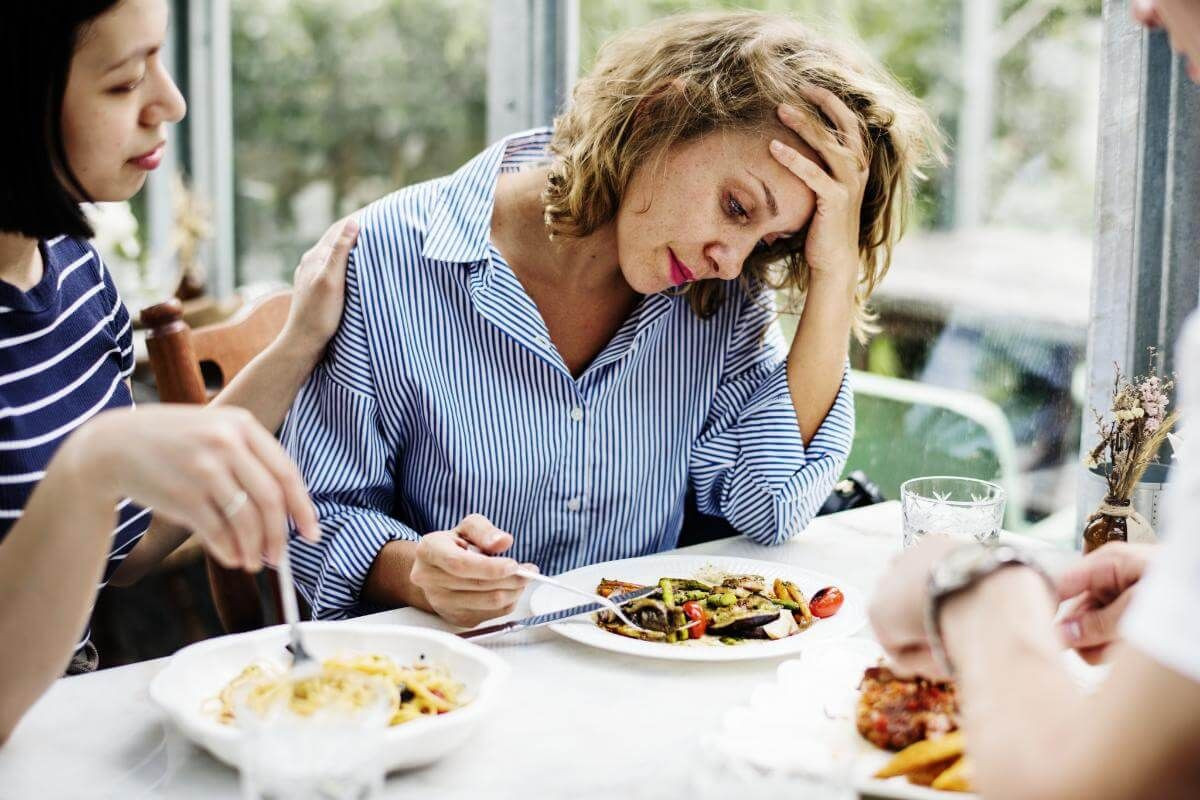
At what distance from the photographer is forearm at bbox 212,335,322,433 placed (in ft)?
5.08

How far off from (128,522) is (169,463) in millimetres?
642

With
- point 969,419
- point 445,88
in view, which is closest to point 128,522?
point 969,419

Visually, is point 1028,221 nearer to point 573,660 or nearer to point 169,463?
point 573,660

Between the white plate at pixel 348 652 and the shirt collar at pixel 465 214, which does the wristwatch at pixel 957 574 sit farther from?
the shirt collar at pixel 465 214

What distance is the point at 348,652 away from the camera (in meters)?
1.14

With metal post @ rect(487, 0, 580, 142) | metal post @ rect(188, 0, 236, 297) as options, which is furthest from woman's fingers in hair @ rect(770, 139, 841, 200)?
metal post @ rect(188, 0, 236, 297)

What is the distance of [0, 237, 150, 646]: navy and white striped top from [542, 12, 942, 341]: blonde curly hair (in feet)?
1.95

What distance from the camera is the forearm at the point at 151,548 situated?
155cm

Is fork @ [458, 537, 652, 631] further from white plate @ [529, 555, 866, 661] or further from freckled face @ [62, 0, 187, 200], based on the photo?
freckled face @ [62, 0, 187, 200]

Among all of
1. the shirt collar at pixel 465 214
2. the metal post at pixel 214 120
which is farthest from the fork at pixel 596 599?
the metal post at pixel 214 120

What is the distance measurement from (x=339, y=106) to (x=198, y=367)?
198 centimetres

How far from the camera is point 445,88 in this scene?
3.26 m

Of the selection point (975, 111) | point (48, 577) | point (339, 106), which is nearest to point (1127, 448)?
point (975, 111)

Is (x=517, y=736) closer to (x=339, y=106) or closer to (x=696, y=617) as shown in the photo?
(x=696, y=617)
